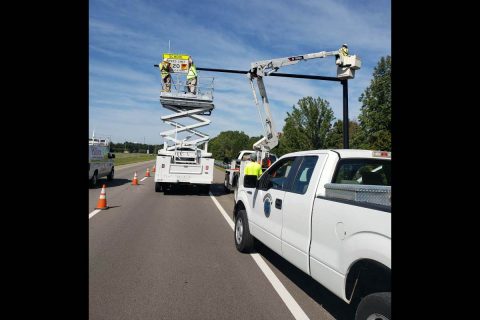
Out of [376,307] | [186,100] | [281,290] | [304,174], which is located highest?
[186,100]

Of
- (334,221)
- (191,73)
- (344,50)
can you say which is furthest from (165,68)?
(334,221)

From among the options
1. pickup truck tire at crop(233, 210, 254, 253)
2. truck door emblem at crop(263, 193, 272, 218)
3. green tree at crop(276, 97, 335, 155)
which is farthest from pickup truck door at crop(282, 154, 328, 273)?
green tree at crop(276, 97, 335, 155)

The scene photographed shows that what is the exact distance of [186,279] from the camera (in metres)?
4.84

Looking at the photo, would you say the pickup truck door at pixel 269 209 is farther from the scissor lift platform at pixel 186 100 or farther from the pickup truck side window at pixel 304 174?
the scissor lift platform at pixel 186 100

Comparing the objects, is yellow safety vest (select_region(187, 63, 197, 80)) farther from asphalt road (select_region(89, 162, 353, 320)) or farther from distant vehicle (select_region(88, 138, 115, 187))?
asphalt road (select_region(89, 162, 353, 320))

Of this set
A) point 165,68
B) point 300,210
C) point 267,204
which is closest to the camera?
point 300,210

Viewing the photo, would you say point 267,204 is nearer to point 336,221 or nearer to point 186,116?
point 336,221

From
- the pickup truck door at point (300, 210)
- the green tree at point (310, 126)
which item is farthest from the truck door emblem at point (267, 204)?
the green tree at point (310, 126)

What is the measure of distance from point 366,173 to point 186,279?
2.73 m

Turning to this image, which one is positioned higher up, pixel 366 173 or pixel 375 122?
pixel 375 122

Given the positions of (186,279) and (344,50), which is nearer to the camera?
(186,279)

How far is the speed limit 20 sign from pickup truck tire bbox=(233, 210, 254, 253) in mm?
11691
